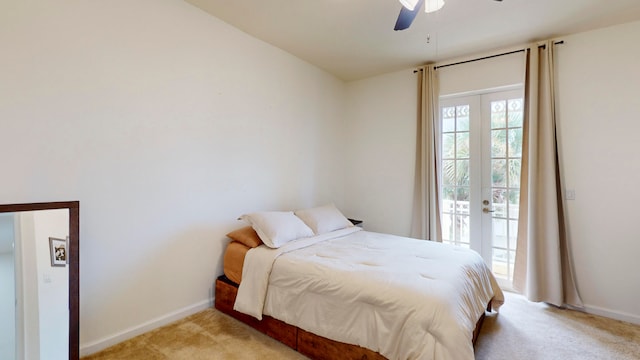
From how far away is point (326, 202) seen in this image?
4266 millimetres

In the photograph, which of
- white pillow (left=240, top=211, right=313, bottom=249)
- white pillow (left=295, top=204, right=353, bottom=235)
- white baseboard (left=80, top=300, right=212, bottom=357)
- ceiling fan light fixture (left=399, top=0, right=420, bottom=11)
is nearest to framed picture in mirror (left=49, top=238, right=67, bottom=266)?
white baseboard (left=80, top=300, right=212, bottom=357)

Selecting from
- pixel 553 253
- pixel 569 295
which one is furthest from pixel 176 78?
pixel 569 295

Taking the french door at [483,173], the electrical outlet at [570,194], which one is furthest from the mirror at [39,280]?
the electrical outlet at [570,194]

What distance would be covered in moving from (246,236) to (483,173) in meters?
2.86

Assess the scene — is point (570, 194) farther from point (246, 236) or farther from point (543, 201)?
point (246, 236)

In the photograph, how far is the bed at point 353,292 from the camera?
1.62 metres

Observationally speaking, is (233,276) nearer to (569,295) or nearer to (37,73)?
(37,73)

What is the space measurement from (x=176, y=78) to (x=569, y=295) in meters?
4.27

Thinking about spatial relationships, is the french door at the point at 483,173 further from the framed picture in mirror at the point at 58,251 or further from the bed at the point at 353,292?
the framed picture in mirror at the point at 58,251

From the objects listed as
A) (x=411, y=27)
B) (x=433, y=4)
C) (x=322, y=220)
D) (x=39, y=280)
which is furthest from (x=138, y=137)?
(x=411, y=27)

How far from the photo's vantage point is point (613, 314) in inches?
107

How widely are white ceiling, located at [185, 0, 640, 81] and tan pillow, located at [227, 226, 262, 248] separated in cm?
204

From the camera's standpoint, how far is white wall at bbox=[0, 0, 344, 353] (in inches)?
71.4

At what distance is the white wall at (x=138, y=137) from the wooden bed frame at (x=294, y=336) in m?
0.25
